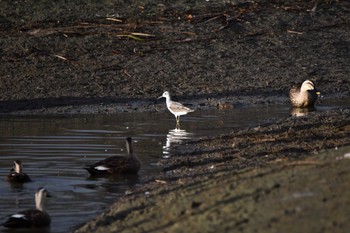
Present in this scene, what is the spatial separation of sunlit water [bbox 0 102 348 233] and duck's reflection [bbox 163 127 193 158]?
0.02 meters

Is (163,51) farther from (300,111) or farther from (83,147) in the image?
(83,147)

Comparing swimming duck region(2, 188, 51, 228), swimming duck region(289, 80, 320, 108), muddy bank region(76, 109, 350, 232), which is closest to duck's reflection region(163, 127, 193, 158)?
muddy bank region(76, 109, 350, 232)

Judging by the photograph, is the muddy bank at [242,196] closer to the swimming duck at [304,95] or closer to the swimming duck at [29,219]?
the swimming duck at [29,219]

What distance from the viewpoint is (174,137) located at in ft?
59.8

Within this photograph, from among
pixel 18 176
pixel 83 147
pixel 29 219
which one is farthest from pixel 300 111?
pixel 29 219

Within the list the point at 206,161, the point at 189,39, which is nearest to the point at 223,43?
the point at 189,39

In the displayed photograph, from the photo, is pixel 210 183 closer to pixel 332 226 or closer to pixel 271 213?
pixel 271 213

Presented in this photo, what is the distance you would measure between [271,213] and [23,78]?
14.9 meters

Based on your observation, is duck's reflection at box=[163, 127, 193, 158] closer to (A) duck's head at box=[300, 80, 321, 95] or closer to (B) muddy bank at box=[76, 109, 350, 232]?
(B) muddy bank at box=[76, 109, 350, 232]

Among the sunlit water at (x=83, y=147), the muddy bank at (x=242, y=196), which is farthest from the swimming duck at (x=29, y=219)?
the muddy bank at (x=242, y=196)

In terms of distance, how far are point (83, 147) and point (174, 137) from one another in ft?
6.12

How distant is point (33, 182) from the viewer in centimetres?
1419

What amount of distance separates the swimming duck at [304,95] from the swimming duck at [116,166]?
7.77m

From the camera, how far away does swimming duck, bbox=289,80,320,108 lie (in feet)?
72.2
